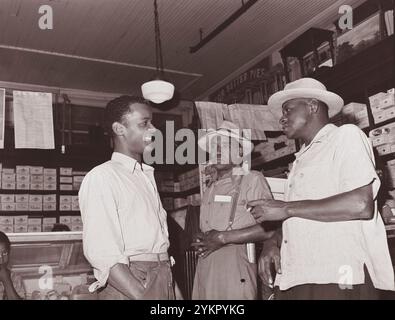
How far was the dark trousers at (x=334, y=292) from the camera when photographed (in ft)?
5.62

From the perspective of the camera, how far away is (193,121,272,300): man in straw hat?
2.59 meters

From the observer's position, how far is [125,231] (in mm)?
1728

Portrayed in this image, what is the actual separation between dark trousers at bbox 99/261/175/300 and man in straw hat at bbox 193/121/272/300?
33.3 inches

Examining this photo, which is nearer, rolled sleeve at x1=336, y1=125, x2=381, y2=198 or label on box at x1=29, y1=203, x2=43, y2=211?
rolled sleeve at x1=336, y1=125, x2=381, y2=198

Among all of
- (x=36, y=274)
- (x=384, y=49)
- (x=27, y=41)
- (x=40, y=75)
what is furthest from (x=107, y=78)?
(x=36, y=274)

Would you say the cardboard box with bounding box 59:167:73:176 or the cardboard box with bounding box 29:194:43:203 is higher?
the cardboard box with bounding box 59:167:73:176

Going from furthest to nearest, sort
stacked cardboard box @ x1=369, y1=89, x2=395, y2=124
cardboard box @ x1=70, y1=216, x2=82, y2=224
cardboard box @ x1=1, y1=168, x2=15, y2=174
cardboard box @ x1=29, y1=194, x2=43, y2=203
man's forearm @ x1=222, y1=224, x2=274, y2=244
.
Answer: cardboard box @ x1=70, y1=216, x2=82, y2=224 → cardboard box @ x1=29, y1=194, x2=43, y2=203 → cardboard box @ x1=1, y1=168, x2=15, y2=174 → stacked cardboard box @ x1=369, y1=89, x2=395, y2=124 → man's forearm @ x1=222, y1=224, x2=274, y2=244

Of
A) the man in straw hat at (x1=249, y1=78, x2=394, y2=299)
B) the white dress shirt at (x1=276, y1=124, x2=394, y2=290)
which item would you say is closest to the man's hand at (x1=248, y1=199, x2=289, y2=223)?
the man in straw hat at (x1=249, y1=78, x2=394, y2=299)

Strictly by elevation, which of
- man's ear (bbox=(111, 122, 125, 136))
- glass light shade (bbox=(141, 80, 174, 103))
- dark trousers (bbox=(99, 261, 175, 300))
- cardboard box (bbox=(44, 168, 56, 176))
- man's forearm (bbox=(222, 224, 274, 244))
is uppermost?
glass light shade (bbox=(141, 80, 174, 103))

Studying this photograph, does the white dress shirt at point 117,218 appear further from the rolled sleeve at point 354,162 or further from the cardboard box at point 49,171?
the cardboard box at point 49,171

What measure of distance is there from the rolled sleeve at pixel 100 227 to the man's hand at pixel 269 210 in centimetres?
61

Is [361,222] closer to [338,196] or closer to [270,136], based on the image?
[338,196]

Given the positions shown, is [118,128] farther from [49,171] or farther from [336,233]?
[49,171]

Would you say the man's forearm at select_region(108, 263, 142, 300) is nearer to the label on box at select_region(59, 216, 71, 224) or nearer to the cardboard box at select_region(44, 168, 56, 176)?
the label on box at select_region(59, 216, 71, 224)
